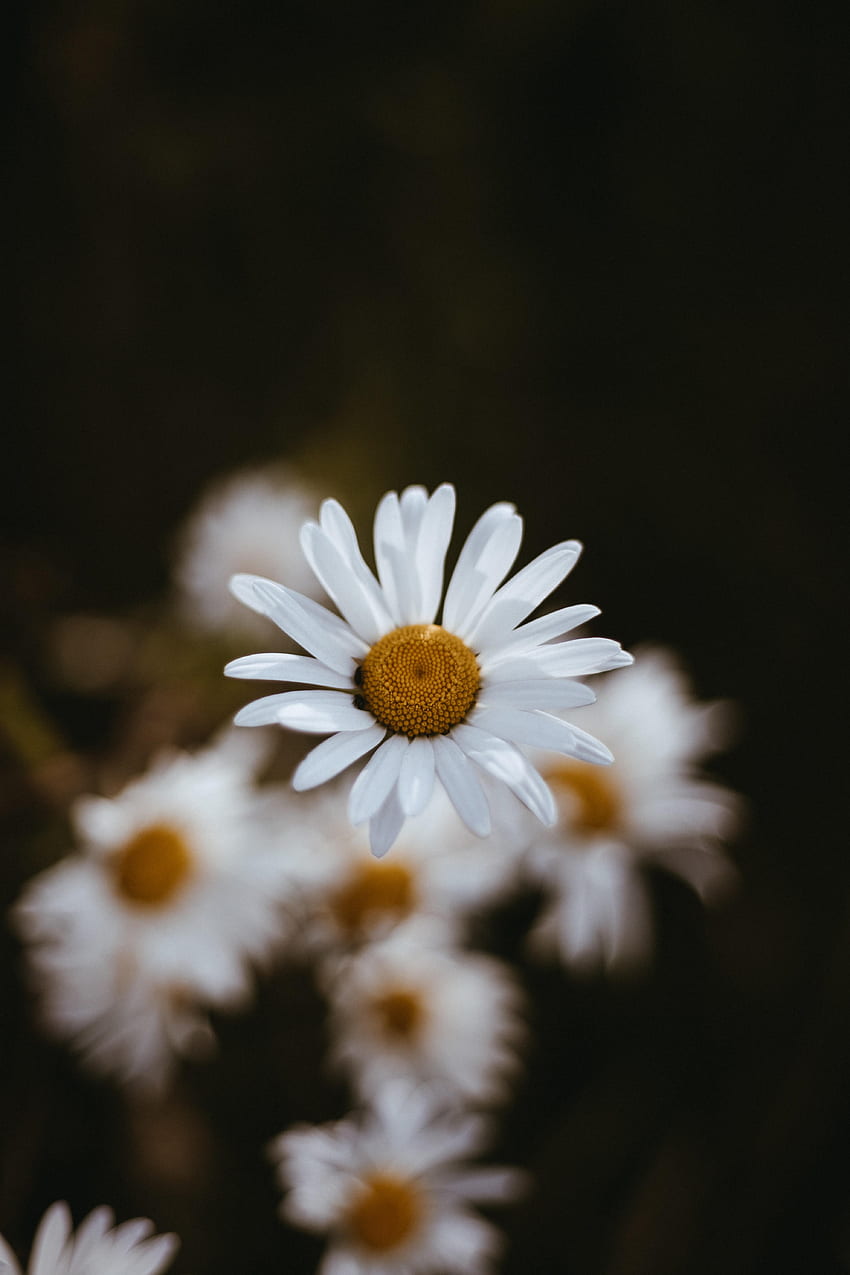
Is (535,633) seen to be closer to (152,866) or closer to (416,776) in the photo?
(416,776)

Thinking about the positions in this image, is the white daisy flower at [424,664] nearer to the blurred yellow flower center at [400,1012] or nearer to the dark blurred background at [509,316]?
the blurred yellow flower center at [400,1012]

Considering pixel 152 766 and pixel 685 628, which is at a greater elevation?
pixel 685 628

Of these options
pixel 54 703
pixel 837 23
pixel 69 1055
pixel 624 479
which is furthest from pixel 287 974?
pixel 837 23

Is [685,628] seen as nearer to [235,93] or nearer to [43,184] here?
[235,93]

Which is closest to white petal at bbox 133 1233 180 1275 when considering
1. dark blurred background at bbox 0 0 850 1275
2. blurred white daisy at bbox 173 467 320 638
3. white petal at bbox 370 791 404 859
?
white petal at bbox 370 791 404 859

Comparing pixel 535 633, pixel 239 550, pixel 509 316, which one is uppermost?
pixel 509 316

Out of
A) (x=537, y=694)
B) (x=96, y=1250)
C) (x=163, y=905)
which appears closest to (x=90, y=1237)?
(x=96, y=1250)

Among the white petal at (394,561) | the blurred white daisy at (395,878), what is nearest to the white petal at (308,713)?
the white petal at (394,561)
